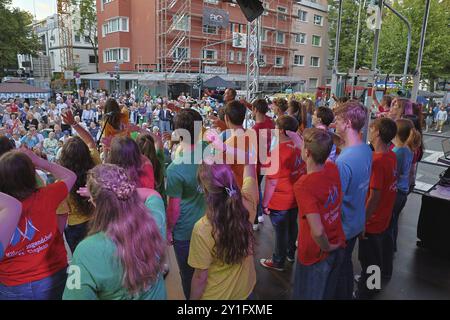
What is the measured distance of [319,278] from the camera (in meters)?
2.24

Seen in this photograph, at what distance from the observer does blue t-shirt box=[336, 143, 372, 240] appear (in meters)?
2.36

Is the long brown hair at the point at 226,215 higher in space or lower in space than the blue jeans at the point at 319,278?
higher

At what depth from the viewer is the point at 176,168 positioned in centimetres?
241

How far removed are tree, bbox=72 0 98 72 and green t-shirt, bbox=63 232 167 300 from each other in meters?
42.5

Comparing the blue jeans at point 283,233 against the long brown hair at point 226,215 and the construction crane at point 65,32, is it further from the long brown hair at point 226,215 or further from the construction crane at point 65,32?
the construction crane at point 65,32

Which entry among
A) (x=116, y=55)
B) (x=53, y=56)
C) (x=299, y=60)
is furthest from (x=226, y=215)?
(x=53, y=56)

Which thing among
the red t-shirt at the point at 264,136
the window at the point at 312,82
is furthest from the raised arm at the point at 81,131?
the window at the point at 312,82

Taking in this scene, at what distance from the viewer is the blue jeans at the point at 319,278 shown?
2.23 metres

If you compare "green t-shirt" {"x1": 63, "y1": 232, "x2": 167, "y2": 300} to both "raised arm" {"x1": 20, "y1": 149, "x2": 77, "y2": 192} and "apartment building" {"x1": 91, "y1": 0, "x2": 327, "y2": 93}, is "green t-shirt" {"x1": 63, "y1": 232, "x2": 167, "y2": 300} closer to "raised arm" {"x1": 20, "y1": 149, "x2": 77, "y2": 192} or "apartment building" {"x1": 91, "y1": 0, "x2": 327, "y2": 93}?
"raised arm" {"x1": 20, "y1": 149, "x2": 77, "y2": 192}

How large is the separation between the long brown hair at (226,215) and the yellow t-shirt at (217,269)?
42 millimetres

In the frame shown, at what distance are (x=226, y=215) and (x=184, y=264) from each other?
97 cm

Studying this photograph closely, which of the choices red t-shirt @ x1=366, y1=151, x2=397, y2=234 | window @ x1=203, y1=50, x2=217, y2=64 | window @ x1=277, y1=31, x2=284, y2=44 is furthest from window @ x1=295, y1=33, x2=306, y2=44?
red t-shirt @ x1=366, y1=151, x2=397, y2=234
